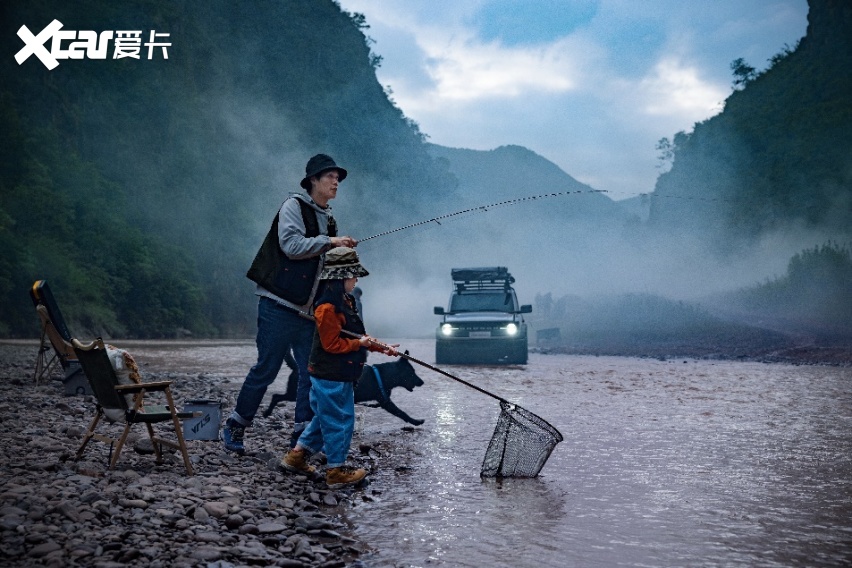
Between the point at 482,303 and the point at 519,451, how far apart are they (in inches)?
545

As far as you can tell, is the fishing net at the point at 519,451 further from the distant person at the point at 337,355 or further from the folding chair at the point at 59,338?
the folding chair at the point at 59,338

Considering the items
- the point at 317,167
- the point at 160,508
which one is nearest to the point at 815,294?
the point at 317,167

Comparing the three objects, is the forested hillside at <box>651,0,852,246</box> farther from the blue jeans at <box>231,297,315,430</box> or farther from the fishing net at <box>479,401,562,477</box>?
the blue jeans at <box>231,297,315,430</box>

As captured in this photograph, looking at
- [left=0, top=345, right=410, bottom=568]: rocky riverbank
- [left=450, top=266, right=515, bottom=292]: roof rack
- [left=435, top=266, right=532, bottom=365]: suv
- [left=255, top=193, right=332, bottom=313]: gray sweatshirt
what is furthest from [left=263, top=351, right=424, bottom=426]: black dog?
[left=450, top=266, right=515, bottom=292]: roof rack

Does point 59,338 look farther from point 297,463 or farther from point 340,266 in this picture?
point 340,266

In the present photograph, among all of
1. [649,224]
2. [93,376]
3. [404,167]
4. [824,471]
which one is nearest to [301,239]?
[93,376]

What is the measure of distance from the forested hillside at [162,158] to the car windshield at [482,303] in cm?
1769

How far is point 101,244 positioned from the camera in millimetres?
36781

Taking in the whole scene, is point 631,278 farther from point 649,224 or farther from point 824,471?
point 824,471

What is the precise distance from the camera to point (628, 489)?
5715 millimetres

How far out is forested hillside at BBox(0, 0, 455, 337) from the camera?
33.8 meters

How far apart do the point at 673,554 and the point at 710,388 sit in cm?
979

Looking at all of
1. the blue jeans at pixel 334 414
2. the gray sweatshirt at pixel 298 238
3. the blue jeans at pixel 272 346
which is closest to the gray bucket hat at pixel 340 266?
the gray sweatshirt at pixel 298 238

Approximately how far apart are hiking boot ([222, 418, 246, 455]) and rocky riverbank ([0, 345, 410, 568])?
3.6 inches
